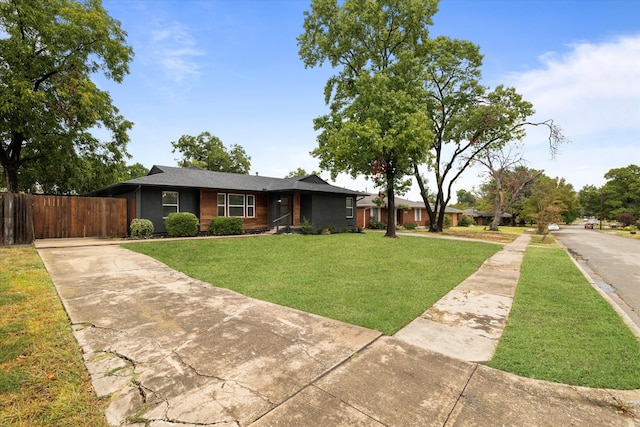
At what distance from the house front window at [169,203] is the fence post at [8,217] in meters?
5.22

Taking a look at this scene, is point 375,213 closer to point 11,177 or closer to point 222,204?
point 222,204

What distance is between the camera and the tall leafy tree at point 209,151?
36.3 meters

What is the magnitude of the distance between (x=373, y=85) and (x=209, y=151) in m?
27.8

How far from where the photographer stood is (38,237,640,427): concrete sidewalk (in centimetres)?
209

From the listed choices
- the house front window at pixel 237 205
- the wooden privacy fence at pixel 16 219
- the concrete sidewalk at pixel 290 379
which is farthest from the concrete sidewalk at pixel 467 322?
the wooden privacy fence at pixel 16 219

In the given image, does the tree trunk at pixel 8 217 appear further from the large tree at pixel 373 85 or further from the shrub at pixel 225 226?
the large tree at pixel 373 85

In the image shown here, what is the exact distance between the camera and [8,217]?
10.1 meters

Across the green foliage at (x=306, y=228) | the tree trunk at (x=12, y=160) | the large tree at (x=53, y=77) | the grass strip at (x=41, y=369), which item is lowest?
the grass strip at (x=41, y=369)

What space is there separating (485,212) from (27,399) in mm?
64191

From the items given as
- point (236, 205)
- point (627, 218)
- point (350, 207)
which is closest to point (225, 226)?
point (236, 205)

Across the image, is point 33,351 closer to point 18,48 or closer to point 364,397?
point 364,397

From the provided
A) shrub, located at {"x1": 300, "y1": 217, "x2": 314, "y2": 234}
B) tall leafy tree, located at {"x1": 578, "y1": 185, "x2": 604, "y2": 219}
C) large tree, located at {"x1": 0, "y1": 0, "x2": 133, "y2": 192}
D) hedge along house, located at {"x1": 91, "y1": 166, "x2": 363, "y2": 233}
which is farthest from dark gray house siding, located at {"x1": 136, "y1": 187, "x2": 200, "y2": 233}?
tall leafy tree, located at {"x1": 578, "y1": 185, "x2": 604, "y2": 219}

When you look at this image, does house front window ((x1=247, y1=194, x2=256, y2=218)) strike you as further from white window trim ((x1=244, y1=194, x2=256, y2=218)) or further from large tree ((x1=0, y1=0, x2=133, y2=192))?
large tree ((x1=0, y1=0, x2=133, y2=192))

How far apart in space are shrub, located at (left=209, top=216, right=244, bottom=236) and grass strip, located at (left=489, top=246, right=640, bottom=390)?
13059 mm
